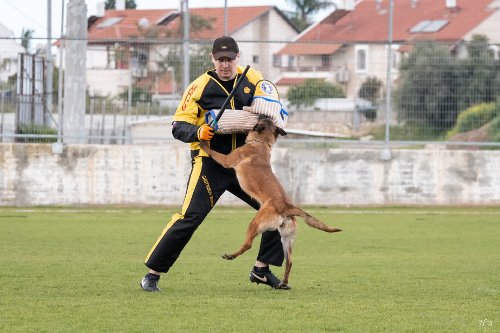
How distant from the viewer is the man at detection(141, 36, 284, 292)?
7.50 meters

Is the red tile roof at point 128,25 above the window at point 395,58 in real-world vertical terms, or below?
above

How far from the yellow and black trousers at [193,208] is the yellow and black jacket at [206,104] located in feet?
0.48

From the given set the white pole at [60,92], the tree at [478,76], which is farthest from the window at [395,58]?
the white pole at [60,92]

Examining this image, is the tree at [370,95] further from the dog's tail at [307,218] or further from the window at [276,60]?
the dog's tail at [307,218]

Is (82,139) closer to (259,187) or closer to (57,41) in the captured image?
(57,41)

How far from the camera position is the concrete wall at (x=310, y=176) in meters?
16.6

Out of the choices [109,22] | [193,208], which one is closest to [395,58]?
[109,22]

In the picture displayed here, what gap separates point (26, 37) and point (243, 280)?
1007cm

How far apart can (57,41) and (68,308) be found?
11765mm

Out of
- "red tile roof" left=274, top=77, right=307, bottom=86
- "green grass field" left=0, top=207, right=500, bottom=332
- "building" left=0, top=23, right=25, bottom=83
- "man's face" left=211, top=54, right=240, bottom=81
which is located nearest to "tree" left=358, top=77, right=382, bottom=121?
"red tile roof" left=274, top=77, right=307, bottom=86

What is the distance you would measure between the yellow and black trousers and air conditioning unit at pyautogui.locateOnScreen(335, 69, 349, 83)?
1028cm

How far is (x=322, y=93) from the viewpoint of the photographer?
1745 cm

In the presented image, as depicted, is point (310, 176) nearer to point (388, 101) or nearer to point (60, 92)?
point (388, 101)

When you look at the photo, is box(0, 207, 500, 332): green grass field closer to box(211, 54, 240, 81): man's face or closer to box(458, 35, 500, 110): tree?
box(211, 54, 240, 81): man's face
